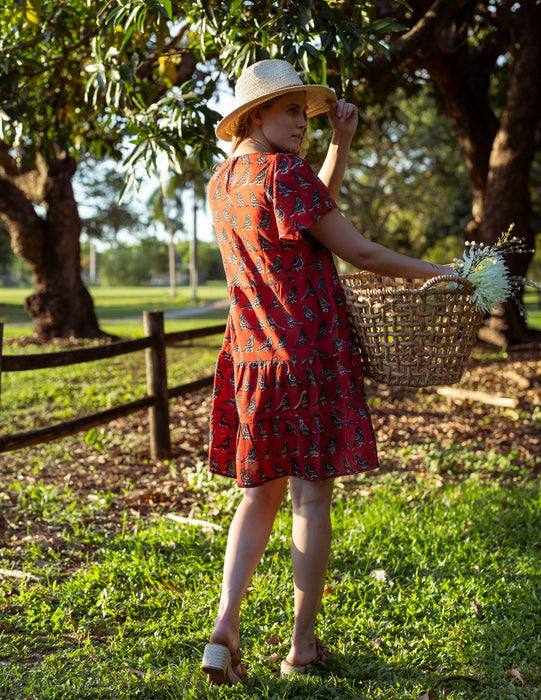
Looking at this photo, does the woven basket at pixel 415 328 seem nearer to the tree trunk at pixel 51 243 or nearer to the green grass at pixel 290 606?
the green grass at pixel 290 606

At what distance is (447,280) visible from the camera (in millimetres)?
2402

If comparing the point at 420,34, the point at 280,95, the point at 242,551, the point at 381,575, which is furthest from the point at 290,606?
the point at 420,34

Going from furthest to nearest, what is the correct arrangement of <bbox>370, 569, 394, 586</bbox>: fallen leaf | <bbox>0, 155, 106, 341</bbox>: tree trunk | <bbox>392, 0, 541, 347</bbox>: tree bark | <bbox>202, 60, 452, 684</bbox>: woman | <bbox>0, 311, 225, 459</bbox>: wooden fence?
<bbox>0, 155, 106, 341</bbox>: tree trunk < <bbox>392, 0, 541, 347</bbox>: tree bark < <bbox>0, 311, 225, 459</bbox>: wooden fence < <bbox>370, 569, 394, 586</bbox>: fallen leaf < <bbox>202, 60, 452, 684</bbox>: woman

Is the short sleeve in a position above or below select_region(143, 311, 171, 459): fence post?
above

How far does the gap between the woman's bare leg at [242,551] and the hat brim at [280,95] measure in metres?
1.27

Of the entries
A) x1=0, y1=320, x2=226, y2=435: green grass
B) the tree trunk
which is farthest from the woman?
the tree trunk

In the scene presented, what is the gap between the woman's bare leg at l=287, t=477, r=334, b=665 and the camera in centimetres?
250

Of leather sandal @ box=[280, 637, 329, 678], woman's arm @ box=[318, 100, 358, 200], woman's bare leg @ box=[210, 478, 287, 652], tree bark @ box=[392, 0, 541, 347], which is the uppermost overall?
tree bark @ box=[392, 0, 541, 347]

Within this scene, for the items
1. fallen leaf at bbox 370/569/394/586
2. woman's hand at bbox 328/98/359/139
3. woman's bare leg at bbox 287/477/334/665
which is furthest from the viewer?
fallen leaf at bbox 370/569/394/586

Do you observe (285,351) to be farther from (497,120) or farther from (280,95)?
(497,120)

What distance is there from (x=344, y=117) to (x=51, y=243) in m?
11.9

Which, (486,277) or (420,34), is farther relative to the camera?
(420,34)

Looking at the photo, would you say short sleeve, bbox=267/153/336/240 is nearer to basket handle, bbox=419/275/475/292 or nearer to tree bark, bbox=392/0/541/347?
basket handle, bbox=419/275/475/292

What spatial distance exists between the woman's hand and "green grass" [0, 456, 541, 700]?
200 cm
